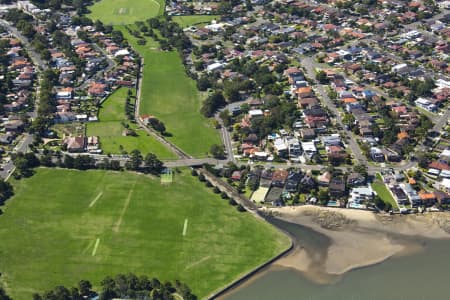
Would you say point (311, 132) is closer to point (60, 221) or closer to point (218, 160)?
point (218, 160)

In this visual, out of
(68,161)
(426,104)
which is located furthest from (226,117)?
(426,104)

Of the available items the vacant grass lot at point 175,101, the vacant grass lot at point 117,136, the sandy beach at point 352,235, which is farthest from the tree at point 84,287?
the vacant grass lot at point 175,101

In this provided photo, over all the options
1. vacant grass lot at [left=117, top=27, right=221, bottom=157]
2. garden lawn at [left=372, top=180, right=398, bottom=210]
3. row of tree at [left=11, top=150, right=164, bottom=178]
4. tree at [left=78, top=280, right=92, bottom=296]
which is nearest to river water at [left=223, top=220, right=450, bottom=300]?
garden lawn at [left=372, top=180, right=398, bottom=210]

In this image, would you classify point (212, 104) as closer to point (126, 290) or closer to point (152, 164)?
point (152, 164)

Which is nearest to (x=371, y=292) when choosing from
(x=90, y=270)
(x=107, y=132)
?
(x=90, y=270)

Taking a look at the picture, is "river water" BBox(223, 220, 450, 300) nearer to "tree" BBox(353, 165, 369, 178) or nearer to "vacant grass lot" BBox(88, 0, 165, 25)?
"tree" BBox(353, 165, 369, 178)
